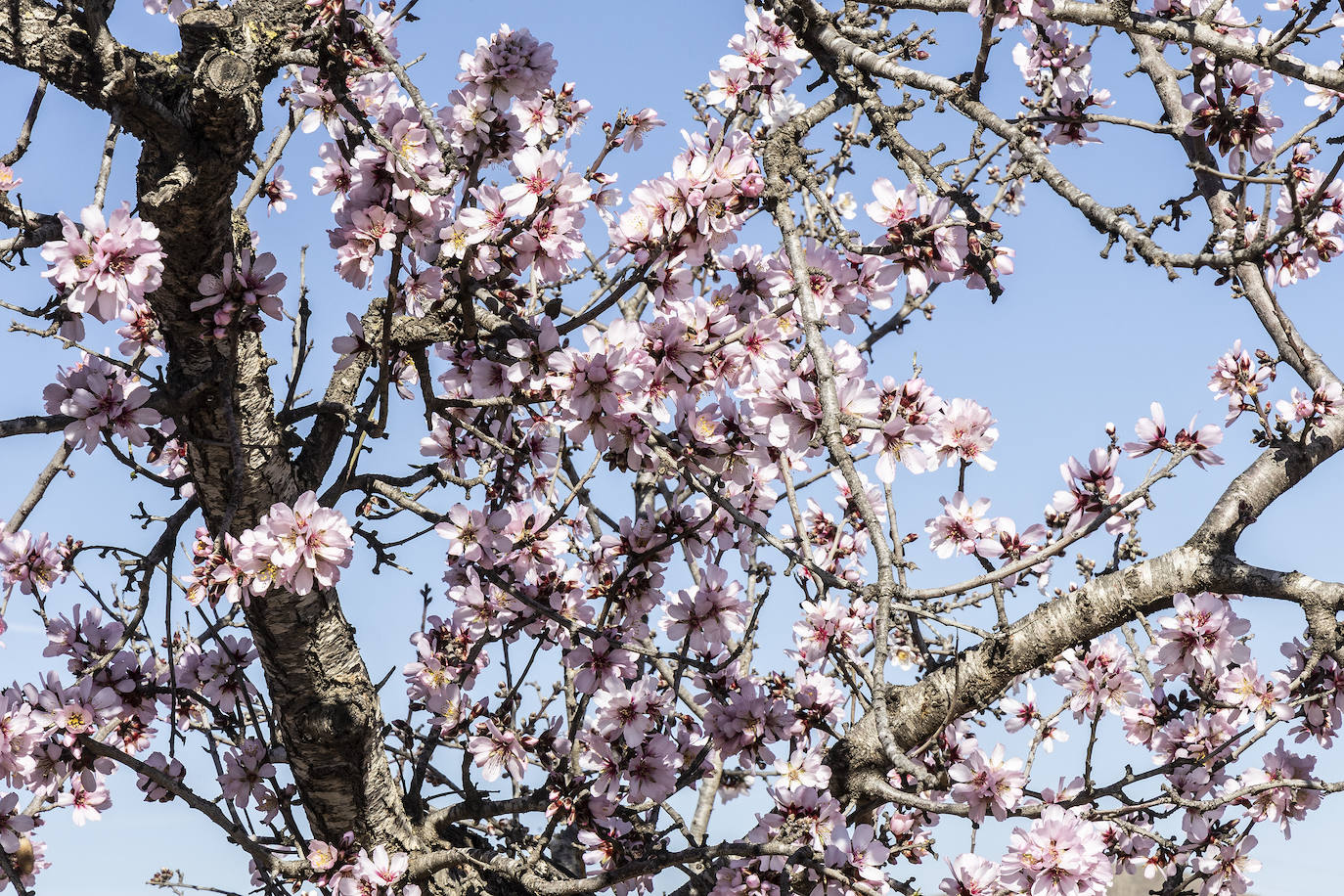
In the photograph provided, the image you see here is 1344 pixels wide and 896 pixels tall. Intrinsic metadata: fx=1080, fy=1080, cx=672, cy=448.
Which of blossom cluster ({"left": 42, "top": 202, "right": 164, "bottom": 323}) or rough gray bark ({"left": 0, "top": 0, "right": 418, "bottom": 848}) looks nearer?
blossom cluster ({"left": 42, "top": 202, "right": 164, "bottom": 323})

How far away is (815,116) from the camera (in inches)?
127

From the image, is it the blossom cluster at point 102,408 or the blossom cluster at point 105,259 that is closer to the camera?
the blossom cluster at point 105,259

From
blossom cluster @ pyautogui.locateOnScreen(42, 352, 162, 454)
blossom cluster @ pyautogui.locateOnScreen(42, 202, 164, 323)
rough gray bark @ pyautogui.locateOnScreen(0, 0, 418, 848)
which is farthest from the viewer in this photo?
blossom cluster @ pyautogui.locateOnScreen(42, 352, 162, 454)

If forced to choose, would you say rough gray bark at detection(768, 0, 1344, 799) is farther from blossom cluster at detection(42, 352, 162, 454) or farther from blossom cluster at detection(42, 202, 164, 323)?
blossom cluster at detection(42, 352, 162, 454)

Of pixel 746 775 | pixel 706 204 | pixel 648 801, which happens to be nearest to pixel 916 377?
pixel 706 204

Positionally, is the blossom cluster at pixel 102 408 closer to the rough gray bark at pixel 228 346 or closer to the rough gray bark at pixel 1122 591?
the rough gray bark at pixel 228 346

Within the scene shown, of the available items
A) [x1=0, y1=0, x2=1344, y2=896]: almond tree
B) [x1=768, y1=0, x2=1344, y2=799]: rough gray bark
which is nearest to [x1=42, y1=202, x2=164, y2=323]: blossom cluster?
[x1=0, y1=0, x2=1344, y2=896]: almond tree

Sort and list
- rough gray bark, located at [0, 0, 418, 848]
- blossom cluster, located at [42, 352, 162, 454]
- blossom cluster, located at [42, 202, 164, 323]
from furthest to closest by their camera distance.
→ blossom cluster, located at [42, 352, 162, 454] → rough gray bark, located at [0, 0, 418, 848] → blossom cluster, located at [42, 202, 164, 323]

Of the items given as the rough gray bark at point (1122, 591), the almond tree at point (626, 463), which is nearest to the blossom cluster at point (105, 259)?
the almond tree at point (626, 463)

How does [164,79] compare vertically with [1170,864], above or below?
above

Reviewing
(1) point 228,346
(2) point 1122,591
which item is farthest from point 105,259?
(2) point 1122,591

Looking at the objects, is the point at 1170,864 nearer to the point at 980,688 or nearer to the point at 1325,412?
the point at 980,688

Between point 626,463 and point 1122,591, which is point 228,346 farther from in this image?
point 1122,591

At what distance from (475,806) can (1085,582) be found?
2.38m
